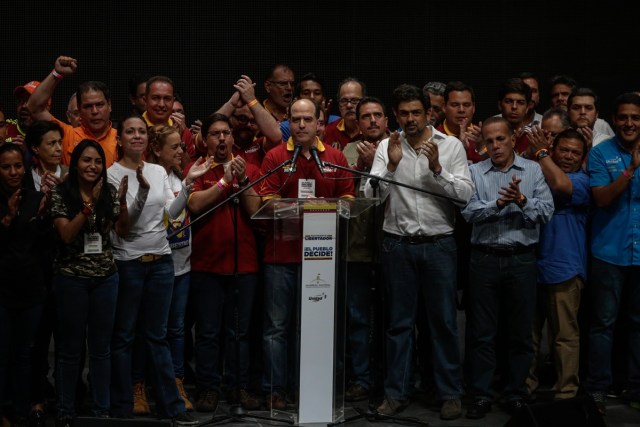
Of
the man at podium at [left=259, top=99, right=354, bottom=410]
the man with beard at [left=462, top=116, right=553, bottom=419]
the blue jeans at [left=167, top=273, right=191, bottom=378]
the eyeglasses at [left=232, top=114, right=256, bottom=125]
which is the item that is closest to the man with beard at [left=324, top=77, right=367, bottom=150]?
the eyeglasses at [left=232, top=114, right=256, bottom=125]

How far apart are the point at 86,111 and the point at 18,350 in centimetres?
134

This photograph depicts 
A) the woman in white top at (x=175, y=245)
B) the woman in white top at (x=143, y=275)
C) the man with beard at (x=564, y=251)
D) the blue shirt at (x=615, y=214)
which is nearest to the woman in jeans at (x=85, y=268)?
the woman in white top at (x=143, y=275)

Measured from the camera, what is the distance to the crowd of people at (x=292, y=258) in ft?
14.3

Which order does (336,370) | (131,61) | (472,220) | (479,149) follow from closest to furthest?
(336,370) → (472,220) → (479,149) → (131,61)

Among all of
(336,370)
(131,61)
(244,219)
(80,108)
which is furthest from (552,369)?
(131,61)

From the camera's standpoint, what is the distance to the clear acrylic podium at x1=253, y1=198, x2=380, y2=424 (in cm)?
431

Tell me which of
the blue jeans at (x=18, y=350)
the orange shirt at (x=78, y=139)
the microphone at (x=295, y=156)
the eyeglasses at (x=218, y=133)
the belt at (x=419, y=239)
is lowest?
the blue jeans at (x=18, y=350)

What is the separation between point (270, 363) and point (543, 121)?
2.21 metres

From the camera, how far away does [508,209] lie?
15.5 ft

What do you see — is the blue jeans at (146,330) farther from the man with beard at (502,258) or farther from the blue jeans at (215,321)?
the man with beard at (502,258)

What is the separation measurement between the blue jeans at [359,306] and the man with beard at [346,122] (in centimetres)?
103

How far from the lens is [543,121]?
5312mm

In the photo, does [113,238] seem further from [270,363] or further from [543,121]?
[543,121]

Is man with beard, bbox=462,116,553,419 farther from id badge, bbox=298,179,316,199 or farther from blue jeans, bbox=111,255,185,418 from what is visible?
blue jeans, bbox=111,255,185,418
